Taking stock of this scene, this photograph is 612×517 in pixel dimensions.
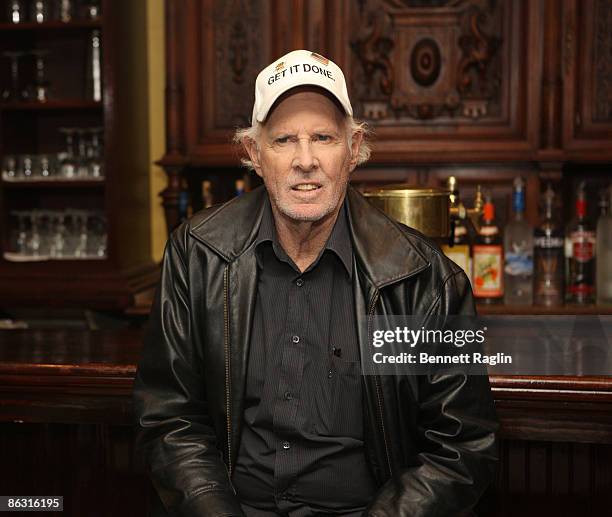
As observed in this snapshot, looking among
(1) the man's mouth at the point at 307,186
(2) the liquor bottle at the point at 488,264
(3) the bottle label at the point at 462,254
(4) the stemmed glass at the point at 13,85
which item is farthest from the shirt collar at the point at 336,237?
(4) the stemmed glass at the point at 13,85

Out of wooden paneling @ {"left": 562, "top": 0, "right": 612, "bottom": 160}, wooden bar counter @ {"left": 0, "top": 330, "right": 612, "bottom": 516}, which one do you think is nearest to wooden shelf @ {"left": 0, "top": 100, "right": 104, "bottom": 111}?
wooden bar counter @ {"left": 0, "top": 330, "right": 612, "bottom": 516}

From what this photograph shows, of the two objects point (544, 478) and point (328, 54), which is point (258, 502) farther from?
point (328, 54)

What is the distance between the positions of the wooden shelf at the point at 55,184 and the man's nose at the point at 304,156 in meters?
1.92

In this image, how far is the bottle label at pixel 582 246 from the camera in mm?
3012

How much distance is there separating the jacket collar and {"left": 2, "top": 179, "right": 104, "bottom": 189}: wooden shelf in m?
1.78

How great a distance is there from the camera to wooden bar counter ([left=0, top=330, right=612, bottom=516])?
1585 millimetres

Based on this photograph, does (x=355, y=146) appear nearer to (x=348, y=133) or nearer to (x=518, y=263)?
(x=348, y=133)

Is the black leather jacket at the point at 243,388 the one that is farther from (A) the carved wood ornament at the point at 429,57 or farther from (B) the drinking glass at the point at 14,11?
(B) the drinking glass at the point at 14,11

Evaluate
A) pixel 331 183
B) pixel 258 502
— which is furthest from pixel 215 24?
pixel 258 502

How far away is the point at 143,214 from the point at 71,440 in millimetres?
1871

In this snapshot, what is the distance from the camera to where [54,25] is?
330 cm

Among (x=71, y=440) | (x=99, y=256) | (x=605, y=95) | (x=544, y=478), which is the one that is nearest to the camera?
(x=544, y=478)

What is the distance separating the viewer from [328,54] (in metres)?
3.28

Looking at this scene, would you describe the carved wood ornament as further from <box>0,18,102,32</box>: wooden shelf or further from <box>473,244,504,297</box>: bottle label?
<box>0,18,102,32</box>: wooden shelf
